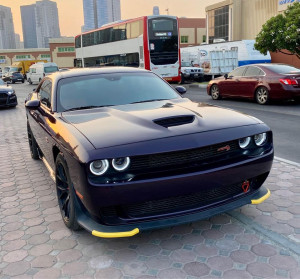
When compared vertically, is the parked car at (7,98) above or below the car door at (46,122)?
below

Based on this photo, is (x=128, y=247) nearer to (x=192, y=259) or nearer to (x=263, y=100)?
(x=192, y=259)

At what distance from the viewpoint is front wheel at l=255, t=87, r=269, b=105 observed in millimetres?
11773

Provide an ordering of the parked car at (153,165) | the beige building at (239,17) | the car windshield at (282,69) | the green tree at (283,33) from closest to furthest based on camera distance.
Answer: the parked car at (153,165) → the car windshield at (282,69) → the green tree at (283,33) → the beige building at (239,17)

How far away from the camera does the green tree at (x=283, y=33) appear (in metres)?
18.1

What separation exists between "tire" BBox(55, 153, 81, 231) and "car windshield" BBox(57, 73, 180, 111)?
2.73 feet

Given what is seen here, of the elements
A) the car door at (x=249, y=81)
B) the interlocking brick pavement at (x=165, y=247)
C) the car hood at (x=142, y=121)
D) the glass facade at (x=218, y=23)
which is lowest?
the interlocking brick pavement at (x=165, y=247)

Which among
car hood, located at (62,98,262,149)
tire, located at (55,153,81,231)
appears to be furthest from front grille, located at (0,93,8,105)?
tire, located at (55,153,81,231)

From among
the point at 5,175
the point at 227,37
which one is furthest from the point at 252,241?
the point at 227,37

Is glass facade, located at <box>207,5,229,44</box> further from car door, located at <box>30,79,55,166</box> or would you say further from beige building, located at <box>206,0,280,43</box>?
car door, located at <box>30,79,55,166</box>

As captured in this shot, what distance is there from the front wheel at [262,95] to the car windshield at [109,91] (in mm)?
7958

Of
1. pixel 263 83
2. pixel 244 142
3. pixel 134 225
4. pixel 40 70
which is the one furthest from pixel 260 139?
pixel 40 70

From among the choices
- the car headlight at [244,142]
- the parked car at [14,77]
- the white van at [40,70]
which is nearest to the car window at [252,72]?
the car headlight at [244,142]

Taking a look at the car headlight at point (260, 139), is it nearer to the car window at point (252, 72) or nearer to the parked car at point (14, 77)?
the car window at point (252, 72)

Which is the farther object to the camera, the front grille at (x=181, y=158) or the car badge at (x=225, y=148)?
the car badge at (x=225, y=148)
